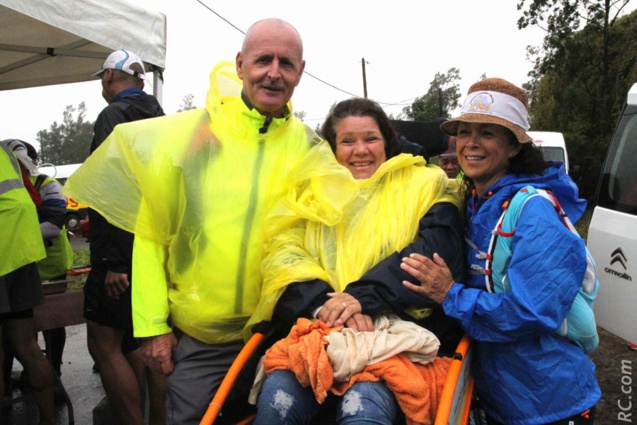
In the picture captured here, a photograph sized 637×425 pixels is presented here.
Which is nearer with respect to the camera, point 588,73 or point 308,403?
point 308,403

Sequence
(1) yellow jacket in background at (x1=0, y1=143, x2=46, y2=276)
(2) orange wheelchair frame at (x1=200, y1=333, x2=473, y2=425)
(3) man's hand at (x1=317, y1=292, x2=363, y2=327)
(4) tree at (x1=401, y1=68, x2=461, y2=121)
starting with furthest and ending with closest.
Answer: (4) tree at (x1=401, y1=68, x2=461, y2=121), (1) yellow jacket in background at (x1=0, y1=143, x2=46, y2=276), (3) man's hand at (x1=317, y1=292, x2=363, y2=327), (2) orange wheelchair frame at (x1=200, y1=333, x2=473, y2=425)

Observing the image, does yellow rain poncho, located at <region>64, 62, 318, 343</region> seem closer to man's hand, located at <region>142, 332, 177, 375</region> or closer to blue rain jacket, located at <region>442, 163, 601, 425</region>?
man's hand, located at <region>142, 332, 177, 375</region>

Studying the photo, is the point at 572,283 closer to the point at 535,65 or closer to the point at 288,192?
the point at 288,192

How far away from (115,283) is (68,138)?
64.2 m

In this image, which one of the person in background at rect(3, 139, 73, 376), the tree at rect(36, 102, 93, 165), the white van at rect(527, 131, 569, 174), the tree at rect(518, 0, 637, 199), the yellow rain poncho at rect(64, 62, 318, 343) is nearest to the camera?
the yellow rain poncho at rect(64, 62, 318, 343)

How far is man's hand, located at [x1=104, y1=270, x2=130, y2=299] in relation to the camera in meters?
2.93

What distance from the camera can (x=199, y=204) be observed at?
2.00 m

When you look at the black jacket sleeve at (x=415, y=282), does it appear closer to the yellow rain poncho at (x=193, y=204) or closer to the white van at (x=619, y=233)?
the yellow rain poncho at (x=193, y=204)

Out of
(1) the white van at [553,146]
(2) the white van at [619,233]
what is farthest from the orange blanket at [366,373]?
(1) the white van at [553,146]

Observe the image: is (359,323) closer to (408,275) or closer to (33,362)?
(408,275)

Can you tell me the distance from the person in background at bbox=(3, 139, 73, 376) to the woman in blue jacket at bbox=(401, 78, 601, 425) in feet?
10.2

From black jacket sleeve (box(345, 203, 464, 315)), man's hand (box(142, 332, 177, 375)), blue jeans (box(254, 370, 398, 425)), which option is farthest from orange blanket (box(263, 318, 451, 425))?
man's hand (box(142, 332, 177, 375))

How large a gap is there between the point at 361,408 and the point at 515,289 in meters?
0.64

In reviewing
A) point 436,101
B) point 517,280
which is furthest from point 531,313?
point 436,101
